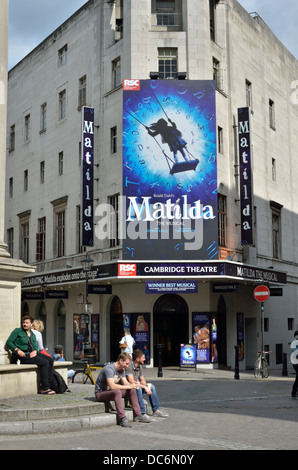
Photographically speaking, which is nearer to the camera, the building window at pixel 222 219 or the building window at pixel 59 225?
the building window at pixel 222 219

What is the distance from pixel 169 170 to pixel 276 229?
1058 cm

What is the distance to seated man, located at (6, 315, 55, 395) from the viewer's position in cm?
1219

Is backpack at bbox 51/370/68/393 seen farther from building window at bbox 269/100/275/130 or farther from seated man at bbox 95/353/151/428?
building window at bbox 269/100/275/130

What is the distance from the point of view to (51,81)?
36.2 meters

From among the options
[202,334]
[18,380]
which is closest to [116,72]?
[202,334]

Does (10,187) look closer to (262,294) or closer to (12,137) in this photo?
(12,137)

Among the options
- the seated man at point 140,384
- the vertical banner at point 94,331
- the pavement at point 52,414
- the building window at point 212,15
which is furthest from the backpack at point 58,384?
the building window at point 212,15

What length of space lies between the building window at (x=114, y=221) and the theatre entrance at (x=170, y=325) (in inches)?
136

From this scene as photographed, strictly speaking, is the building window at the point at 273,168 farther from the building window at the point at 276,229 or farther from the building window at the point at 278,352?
the building window at the point at 278,352

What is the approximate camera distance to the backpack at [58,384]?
501 inches

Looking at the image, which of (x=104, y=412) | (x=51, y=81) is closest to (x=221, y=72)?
(x=51, y=81)

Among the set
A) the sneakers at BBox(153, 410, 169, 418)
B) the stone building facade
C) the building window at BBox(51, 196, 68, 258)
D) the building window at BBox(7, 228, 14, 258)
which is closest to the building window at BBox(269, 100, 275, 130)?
the stone building facade

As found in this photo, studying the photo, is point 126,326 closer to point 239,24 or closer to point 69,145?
point 69,145

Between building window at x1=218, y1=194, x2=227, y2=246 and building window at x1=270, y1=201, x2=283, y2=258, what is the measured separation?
21.1 feet
